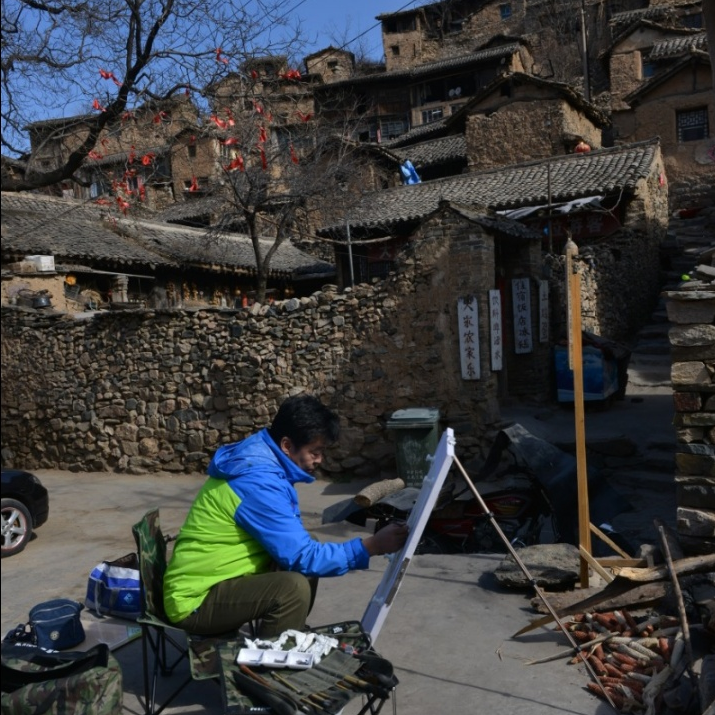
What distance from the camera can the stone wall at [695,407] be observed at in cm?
508

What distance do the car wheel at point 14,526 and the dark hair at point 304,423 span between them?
5440mm

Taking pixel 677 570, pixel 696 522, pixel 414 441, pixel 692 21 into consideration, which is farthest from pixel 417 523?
pixel 692 21

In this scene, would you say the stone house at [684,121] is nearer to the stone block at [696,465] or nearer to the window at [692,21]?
the window at [692,21]

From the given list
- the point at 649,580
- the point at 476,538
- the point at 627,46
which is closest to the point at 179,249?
the point at 476,538

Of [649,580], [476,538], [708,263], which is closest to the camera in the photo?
[649,580]

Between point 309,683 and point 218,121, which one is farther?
point 218,121

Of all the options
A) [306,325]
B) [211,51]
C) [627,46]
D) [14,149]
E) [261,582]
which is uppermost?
[627,46]

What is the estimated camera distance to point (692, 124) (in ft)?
77.4

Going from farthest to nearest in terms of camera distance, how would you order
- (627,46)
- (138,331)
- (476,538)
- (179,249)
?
(627,46) → (179,249) → (138,331) → (476,538)

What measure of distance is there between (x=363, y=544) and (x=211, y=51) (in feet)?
21.1

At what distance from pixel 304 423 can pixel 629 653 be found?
2.05 m

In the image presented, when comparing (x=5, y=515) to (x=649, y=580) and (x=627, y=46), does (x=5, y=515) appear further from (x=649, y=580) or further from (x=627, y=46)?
(x=627, y=46)

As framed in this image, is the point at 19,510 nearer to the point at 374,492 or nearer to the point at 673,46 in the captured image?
the point at 374,492

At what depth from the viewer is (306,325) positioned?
9984 millimetres
